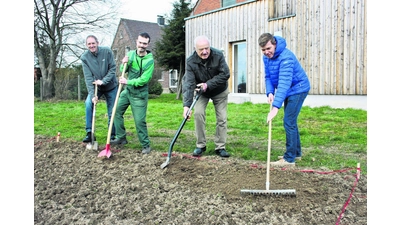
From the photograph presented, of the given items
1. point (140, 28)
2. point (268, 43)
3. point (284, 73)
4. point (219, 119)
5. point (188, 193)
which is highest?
point (140, 28)

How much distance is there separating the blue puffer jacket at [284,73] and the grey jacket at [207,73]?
28.6 inches

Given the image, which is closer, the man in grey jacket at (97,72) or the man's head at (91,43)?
the man's head at (91,43)

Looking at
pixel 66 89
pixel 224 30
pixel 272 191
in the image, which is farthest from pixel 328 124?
pixel 66 89

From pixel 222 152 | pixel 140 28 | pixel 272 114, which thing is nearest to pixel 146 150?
pixel 222 152

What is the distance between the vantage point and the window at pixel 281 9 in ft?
39.7

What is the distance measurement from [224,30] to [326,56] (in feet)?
16.2

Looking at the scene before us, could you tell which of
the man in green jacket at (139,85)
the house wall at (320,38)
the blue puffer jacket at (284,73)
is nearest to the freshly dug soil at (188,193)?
the man in green jacket at (139,85)

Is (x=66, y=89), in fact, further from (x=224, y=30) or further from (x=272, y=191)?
(x=272, y=191)

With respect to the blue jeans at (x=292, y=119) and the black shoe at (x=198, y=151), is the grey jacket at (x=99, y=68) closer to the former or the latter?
the black shoe at (x=198, y=151)

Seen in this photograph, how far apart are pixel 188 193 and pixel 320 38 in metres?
9.20

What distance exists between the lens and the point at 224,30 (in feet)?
48.0

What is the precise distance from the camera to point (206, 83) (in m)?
5.11

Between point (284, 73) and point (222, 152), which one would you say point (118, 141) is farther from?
point (284, 73)

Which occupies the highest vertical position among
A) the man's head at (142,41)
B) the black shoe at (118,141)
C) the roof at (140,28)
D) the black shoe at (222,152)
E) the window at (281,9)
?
the roof at (140,28)
